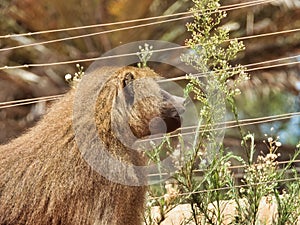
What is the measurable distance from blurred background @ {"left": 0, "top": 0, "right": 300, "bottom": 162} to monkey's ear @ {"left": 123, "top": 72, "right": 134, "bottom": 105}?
2.32 meters

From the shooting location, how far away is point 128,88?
128 inches

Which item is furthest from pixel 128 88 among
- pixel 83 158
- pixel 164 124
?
pixel 83 158

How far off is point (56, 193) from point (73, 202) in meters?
0.08

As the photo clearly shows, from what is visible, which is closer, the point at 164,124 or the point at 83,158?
the point at 83,158

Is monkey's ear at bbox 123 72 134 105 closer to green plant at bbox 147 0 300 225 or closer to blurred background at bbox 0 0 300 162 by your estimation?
green plant at bbox 147 0 300 225

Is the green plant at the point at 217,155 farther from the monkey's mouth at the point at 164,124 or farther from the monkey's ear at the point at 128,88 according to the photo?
the monkey's ear at the point at 128,88

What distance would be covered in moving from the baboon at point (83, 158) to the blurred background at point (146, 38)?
2.29 metres

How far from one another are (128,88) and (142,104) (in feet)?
0.32

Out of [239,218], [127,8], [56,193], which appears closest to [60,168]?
[56,193]

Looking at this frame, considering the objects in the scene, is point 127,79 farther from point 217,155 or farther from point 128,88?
point 217,155

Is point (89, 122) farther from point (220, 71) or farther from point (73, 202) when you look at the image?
point (220, 71)

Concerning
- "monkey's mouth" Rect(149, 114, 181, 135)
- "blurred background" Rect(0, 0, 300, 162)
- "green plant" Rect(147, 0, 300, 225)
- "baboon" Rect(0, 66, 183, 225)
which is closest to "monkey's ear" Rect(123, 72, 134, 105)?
"baboon" Rect(0, 66, 183, 225)

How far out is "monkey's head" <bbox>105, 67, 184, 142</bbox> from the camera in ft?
10.6

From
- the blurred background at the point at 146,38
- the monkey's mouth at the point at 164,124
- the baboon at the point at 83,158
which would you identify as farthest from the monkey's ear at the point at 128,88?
the blurred background at the point at 146,38
